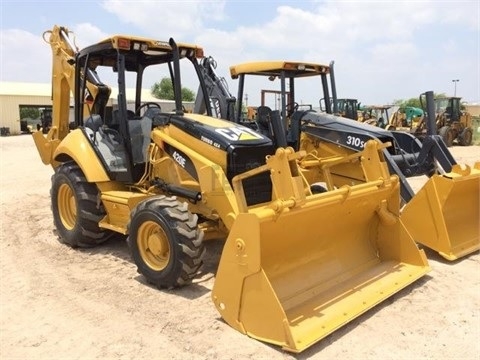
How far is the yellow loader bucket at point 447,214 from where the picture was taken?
18.1 ft

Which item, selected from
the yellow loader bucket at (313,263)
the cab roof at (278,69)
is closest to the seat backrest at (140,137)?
the yellow loader bucket at (313,263)

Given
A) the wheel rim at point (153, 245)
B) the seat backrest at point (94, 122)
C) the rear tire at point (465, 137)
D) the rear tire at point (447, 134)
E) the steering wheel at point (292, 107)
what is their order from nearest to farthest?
the wheel rim at point (153, 245)
the seat backrest at point (94, 122)
the steering wheel at point (292, 107)
the rear tire at point (447, 134)
the rear tire at point (465, 137)

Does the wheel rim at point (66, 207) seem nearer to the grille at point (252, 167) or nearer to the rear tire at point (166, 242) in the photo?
the rear tire at point (166, 242)

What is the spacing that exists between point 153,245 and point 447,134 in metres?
19.7

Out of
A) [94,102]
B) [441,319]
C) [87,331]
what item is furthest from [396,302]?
[94,102]

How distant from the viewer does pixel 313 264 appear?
450cm

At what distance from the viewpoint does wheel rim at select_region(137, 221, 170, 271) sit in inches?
184

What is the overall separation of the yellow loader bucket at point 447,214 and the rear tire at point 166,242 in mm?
2707

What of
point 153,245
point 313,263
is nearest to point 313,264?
point 313,263

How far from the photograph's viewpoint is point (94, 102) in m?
6.63

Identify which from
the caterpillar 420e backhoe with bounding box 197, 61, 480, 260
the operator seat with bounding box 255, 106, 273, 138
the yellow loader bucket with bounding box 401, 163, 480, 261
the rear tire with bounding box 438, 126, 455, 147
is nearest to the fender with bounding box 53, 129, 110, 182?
the caterpillar 420e backhoe with bounding box 197, 61, 480, 260

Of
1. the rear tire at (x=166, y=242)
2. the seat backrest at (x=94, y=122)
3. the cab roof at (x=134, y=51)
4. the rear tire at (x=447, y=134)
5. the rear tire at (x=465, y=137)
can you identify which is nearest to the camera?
the rear tire at (x=166, y=242)

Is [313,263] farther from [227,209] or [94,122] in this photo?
[94,122]

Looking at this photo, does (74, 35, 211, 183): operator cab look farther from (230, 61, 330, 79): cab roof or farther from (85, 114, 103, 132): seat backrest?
(230, 61, 330, 79): cab roof
